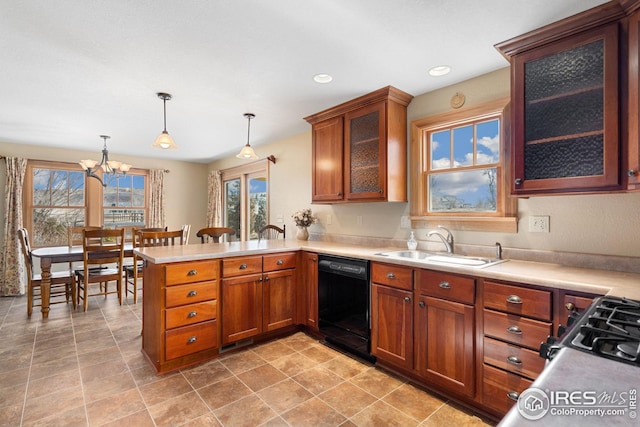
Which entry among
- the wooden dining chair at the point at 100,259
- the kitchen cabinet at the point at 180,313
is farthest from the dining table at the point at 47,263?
the kitchen cabinet at the point at 180,313

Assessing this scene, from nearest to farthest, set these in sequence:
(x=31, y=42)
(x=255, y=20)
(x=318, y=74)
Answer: (x=255, y=20), (x=31, y=42), (x=318, y=74)

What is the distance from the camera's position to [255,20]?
5.87 ft

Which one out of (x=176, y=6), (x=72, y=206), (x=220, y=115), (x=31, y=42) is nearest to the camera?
(x=176, y=6)

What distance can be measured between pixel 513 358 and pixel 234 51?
254 cm

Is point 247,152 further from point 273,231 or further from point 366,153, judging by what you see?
point 273,231

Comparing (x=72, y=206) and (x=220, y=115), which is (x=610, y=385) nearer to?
(x=220, y=115)

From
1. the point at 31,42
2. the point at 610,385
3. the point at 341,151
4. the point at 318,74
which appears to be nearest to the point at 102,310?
the point at 31,42

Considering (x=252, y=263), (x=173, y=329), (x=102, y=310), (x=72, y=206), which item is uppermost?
(x=72, y=206)

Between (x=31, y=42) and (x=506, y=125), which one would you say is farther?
(x=506, y=125)

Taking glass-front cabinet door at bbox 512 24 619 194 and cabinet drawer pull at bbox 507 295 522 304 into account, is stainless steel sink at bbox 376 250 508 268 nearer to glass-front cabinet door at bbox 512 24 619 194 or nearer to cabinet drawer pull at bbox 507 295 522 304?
cabinet drawer pull at bbox 507 295 522 304

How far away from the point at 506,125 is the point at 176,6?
2289 millimetres

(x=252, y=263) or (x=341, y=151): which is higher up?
(x=341, y=151)

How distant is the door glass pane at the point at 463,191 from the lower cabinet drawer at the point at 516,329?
3.24 ft

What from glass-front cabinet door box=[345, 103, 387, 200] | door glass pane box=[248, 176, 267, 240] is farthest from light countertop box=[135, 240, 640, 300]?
door glass pane box=[248, 176, 267, 240]
